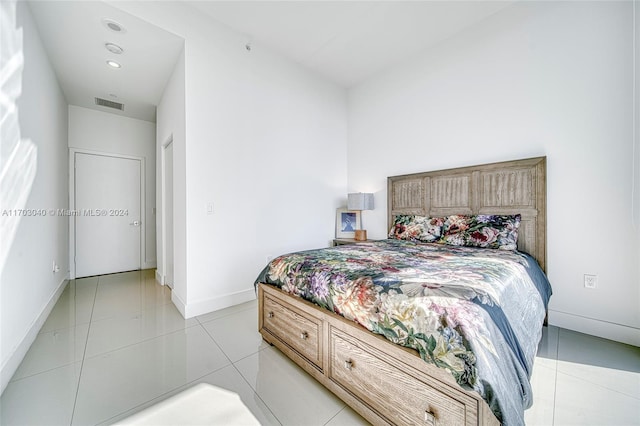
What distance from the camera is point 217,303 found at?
280 centimetres

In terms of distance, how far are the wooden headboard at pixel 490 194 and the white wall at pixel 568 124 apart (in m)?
0.10

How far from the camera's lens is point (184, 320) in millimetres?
2539

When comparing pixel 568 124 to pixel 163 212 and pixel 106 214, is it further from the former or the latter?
pixel 106 214

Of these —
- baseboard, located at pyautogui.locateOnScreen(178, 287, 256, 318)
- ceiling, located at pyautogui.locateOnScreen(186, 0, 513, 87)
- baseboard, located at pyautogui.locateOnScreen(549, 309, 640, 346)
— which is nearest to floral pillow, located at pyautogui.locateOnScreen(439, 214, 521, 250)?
baseboard, located at pyautogui.locateOnScreen(549, 309, 640, 346)

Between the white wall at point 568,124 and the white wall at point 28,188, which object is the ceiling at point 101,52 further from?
the white wall at point 568,124

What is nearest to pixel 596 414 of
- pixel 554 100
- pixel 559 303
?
pixel 559 303

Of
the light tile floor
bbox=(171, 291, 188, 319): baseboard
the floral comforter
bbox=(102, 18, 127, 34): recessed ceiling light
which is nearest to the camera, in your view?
the floral comforter

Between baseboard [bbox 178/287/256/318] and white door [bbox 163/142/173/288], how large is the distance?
3.15 ft

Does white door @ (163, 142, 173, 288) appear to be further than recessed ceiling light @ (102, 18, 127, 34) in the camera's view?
Yes

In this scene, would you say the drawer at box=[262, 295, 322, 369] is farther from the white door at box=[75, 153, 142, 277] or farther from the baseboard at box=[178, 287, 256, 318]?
the white door at box=[75, 153, 142, 277]

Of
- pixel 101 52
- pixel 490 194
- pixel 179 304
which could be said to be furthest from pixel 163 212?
pixel 490 194

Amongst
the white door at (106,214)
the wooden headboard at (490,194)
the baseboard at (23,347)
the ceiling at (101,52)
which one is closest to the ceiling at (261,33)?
the ceiling at (101,52)

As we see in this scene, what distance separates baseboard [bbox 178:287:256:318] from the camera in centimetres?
261

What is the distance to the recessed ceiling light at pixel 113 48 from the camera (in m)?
2.62
